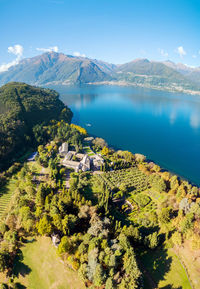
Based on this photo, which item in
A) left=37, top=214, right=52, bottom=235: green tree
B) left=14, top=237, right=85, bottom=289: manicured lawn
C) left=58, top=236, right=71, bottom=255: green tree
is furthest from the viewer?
left=37, top=214, right=52, bottom=235: green tree

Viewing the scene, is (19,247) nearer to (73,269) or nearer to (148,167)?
(73,269)

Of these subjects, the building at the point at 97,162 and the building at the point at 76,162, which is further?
the building at the point at 97,162

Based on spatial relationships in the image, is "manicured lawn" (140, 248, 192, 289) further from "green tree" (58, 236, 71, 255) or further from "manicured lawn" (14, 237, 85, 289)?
"green tree" (58, 236, 71, 255)

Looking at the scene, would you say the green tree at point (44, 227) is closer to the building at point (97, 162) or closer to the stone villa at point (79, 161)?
the stone villa at point (79, 161)

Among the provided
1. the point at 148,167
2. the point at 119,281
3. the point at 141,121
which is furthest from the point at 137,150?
the point at 119,281

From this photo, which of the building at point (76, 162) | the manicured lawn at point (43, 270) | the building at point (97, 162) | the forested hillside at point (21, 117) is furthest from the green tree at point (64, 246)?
the forested hillside at point (21, 117)

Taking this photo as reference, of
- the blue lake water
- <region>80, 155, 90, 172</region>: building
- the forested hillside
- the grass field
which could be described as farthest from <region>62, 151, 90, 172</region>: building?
the blue lake water
